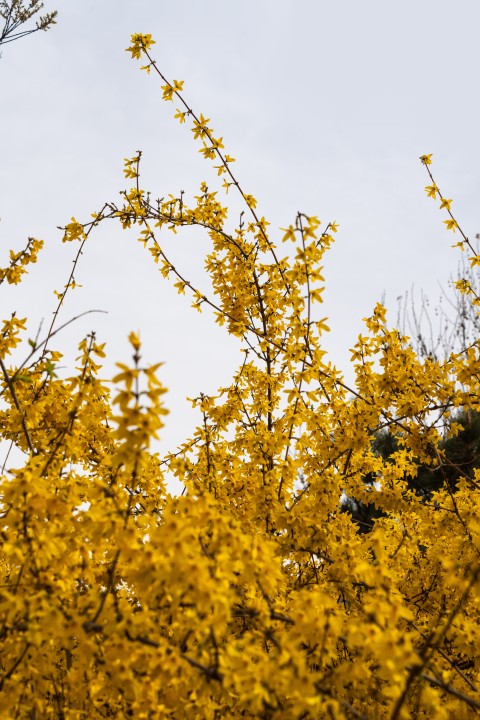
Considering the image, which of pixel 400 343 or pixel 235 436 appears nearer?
pixel 400 343

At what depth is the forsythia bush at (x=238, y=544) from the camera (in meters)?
1.81

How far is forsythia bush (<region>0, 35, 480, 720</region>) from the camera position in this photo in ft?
5.94

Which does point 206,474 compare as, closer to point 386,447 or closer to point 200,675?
point 200,675

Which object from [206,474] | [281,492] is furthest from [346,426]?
[206,474]

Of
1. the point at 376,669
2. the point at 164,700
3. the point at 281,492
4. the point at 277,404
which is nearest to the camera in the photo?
the point at 164,700

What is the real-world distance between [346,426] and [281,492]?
0.60 meters

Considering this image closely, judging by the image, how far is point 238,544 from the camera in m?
1.86

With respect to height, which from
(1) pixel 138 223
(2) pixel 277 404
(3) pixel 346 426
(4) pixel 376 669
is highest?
(1) pixel 138 223

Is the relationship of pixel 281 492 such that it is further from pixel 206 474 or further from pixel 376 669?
pixel 376 669

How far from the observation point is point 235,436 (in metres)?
4.39

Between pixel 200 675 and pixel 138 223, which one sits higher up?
pixel 138 223

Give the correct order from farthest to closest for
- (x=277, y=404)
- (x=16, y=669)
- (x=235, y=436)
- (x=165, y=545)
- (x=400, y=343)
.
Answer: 1. (x=277, y=404)
2. (x=235, y=436)
3. (x=400, y=343)
4. (x=16, y=669)
5. (x=165, y=545)

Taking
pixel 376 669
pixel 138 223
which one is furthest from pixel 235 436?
pixel 376 669

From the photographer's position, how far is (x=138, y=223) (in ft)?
15.3
